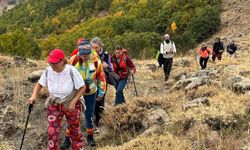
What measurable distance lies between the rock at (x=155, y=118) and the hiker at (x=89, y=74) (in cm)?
84

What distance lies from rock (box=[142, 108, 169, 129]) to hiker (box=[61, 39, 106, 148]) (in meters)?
0.84

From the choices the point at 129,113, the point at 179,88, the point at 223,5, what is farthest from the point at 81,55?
the point at 223,5

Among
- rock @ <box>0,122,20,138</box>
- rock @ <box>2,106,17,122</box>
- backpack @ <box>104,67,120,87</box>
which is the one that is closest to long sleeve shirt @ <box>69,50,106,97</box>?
backpack @ <box>104,67,120,87</box>

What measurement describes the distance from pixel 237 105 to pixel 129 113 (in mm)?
1700

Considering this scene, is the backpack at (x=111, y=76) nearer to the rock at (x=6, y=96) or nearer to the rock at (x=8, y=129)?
the rock at (x=8, y=129)

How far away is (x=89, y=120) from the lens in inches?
267

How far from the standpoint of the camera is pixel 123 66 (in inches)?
340

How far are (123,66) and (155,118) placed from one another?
1.96 metres

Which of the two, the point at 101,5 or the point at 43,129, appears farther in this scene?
the point at 101,5

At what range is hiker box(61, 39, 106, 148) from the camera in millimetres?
6461

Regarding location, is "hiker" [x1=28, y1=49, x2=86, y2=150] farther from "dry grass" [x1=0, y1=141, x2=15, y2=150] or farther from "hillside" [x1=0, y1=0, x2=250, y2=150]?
"dry grass" [x1=0, y1=141, x2=15, y2=150]

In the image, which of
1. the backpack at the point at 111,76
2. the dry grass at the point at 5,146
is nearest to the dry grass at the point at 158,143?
the dry grass at the point at 5,146

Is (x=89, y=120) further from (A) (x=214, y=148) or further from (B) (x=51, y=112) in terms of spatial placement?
(A) (x=214, y=148)

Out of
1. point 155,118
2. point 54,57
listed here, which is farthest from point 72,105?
point 155,118
